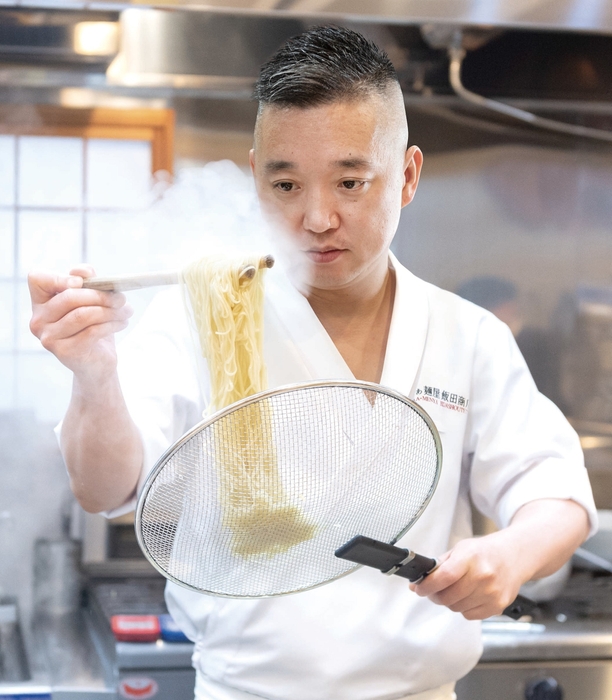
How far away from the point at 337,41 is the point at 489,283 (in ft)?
5.97

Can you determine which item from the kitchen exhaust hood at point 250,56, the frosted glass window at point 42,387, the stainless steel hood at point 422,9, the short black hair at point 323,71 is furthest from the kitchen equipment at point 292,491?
the frosted glass window at point 42,387

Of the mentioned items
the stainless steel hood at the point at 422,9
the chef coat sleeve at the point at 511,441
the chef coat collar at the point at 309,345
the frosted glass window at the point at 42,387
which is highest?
the stainless steel hood at the point at 422,9

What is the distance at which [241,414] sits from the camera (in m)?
1.14

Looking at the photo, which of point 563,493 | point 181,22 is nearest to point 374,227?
point 563,493

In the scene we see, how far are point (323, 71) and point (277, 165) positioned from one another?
0.51 ft

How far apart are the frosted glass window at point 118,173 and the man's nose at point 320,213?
1.66 metres

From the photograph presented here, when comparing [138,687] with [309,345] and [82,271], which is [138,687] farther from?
[82,271]

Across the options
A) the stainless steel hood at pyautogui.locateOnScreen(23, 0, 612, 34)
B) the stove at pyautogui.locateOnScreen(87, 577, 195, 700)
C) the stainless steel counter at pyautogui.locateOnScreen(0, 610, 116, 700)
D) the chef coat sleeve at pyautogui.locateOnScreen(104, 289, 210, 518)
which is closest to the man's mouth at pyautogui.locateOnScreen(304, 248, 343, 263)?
the chef coat sleeve at pyautogui.locateOnScreen(104, 289, 210, 518)

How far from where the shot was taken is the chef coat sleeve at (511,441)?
150 cm

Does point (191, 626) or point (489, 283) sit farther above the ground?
point (489, 283)

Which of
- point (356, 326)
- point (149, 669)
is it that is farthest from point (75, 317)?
point (149, 669)

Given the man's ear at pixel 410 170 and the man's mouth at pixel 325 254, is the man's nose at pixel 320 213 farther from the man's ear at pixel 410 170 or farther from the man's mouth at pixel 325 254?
the man's ear at pixel 410 170

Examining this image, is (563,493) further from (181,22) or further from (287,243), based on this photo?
(181,22)

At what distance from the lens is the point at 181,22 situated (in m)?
2.61
